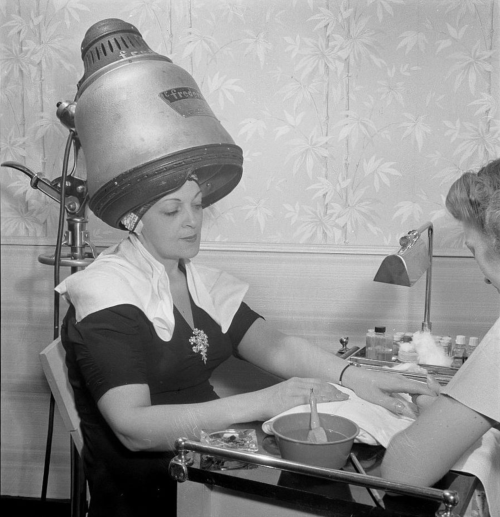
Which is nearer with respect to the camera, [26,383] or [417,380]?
[417,380]

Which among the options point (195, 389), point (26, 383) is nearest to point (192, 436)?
point (195, 389)

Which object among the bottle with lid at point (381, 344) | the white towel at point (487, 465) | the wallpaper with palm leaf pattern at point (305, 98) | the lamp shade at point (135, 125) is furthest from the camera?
the bottle with lid at point (381, 344)

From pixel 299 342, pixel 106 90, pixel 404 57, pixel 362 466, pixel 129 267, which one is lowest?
pixel 362 466

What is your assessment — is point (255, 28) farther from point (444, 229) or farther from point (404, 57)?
point (444, 229)

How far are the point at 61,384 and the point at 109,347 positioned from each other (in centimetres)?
16

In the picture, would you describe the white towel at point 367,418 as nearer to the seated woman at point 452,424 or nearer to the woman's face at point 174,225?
the seated woman at point 452,424

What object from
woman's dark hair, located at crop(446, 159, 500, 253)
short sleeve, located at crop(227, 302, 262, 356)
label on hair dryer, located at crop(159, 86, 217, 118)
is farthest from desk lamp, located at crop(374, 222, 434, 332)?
label on hair dryer, located at crop(159, 86, 217, 118)

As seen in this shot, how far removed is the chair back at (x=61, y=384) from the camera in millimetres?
1093

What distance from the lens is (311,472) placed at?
79 cm

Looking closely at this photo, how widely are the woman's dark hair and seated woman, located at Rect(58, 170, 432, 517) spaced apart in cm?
31

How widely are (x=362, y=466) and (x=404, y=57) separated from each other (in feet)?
2.65

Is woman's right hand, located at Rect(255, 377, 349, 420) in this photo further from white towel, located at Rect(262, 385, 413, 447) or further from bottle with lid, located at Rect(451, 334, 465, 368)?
bottle with lid, located at Rect(451, 334, 465, 368)

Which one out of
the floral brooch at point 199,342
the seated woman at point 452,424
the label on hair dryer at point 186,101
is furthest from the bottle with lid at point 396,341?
the label on hair dryer at point 186,101

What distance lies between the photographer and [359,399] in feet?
3.51
